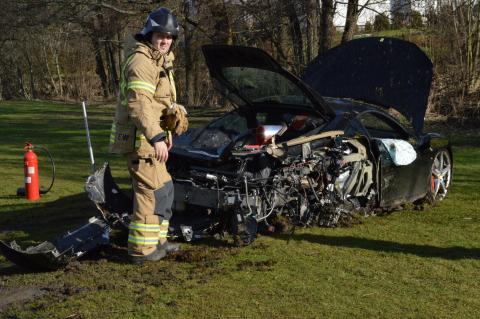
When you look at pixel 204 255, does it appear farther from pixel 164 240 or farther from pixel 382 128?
pixel 382 128

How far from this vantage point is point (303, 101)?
24.0ft

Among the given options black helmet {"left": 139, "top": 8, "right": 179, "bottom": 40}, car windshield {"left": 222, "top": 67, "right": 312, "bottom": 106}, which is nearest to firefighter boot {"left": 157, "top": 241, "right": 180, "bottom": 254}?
black helmet {"left": 139, "top": 8, "right": 179, "bottom": 40}

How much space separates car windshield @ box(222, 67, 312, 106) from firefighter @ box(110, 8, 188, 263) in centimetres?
133

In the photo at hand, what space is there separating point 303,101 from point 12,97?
139 feet

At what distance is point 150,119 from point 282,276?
5.62 feet

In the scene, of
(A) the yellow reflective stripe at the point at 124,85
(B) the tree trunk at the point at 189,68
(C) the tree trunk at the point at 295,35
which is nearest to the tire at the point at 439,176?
(A) the yellow reflective stripe at the point at 124,85

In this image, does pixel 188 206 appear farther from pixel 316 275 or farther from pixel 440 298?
pixel 440 298

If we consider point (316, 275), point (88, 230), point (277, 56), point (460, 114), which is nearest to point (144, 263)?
point (88, 230)

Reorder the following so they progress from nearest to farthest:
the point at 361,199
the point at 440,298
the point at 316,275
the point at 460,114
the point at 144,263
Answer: the point at 440,298 → the point at 316,275 → the point at 144,263 → the point at 361,199 → the point at 460,114

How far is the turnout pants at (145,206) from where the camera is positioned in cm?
606

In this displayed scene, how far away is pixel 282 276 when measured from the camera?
18.7ft

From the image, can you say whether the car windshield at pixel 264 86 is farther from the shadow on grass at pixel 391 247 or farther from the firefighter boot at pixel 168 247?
the firefighter boot at pixel 168 247

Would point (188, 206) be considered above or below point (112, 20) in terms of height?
below

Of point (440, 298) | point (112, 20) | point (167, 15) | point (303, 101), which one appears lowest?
point (440, 298)
